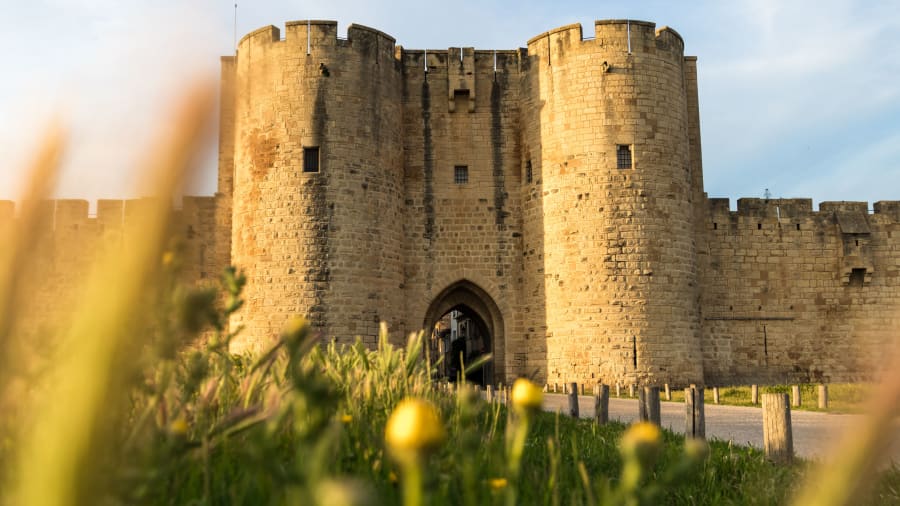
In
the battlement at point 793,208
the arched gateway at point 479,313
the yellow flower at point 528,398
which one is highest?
the battlement at point 793,208

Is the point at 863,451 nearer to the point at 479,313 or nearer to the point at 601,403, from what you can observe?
the point at 601,403

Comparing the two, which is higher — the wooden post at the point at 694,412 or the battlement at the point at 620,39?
the battlement at the point at 620,39

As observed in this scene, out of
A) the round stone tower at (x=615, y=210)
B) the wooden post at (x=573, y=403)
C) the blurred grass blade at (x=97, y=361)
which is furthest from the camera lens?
the round stone tower at (x=615, y=210)

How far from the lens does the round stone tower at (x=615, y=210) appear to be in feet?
54.9

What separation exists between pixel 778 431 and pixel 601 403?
2.66 meters

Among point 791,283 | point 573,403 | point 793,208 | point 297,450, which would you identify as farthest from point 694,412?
point 793,208

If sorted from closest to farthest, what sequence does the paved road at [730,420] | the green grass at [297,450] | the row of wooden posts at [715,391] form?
1. the green grass at [297,450]
2. the paved road at [730,420]
3. the row of wooden posts at [715,391]

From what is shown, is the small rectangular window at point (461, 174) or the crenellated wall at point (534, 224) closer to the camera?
the crenellated wall at point (534, 224)

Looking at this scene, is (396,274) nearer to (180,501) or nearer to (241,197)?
(241,197)

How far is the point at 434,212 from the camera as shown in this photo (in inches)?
734

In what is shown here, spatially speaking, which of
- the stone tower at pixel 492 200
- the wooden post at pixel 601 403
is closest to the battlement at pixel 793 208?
the stone tower at pixel 492 200

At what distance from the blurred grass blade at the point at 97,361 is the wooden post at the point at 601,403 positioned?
7779 millimetres

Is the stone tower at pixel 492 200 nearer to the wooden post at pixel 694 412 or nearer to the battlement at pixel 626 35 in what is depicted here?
the battlement at pixel 626 35

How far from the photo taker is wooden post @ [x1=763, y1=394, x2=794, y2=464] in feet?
18.0
